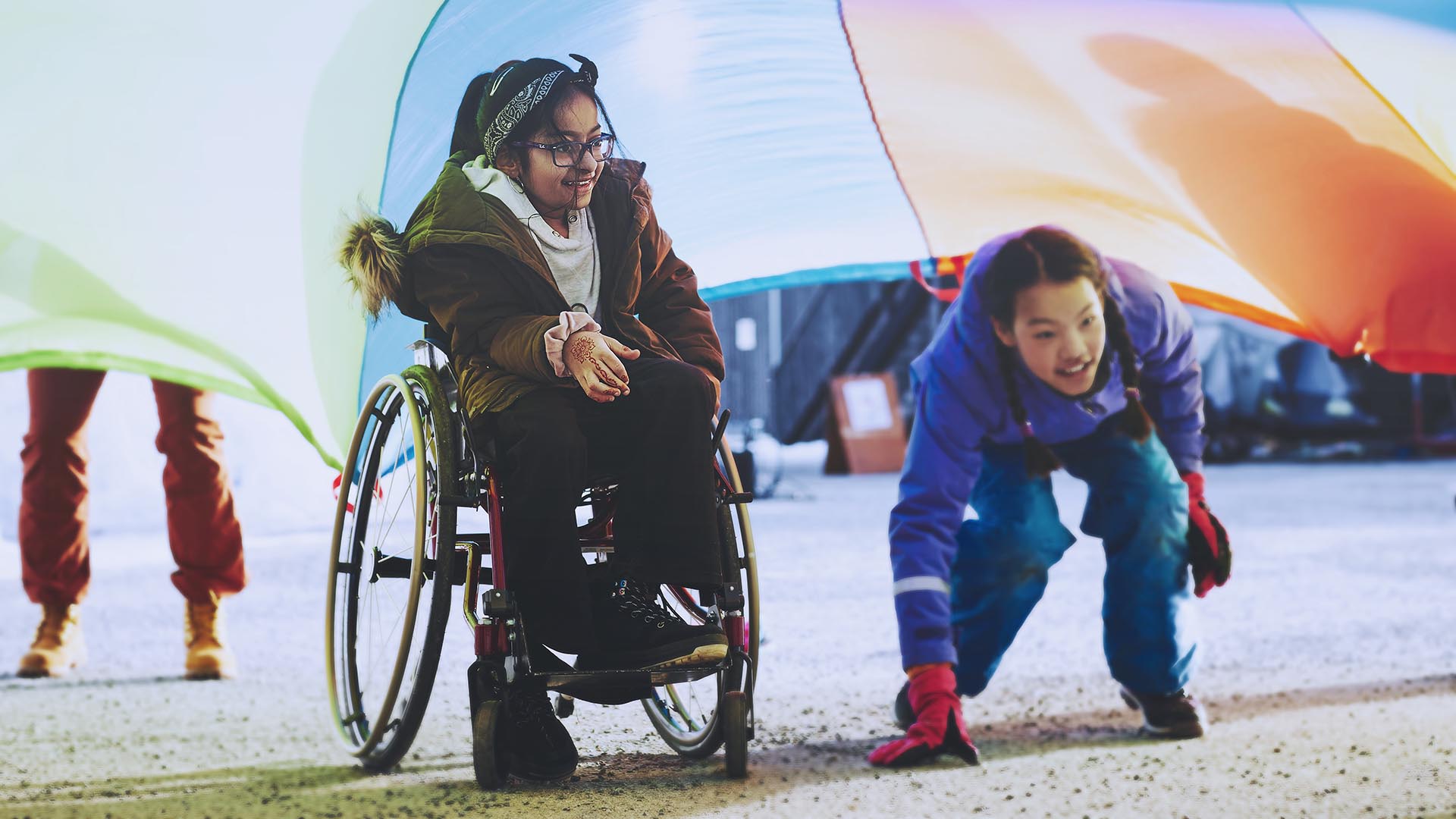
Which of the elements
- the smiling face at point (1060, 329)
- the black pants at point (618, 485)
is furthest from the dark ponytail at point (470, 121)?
the smiling face at point (1060, 329)

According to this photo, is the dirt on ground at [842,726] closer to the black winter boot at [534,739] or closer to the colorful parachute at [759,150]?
the black winter boot at [534,739]

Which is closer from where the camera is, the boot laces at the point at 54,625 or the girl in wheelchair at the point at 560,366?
the girl in wheelchair at the point at 560,366

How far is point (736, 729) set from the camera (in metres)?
1.88

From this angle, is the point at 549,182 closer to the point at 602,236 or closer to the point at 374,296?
the point at 602,236

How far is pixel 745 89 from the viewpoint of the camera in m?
Answer: 2.21

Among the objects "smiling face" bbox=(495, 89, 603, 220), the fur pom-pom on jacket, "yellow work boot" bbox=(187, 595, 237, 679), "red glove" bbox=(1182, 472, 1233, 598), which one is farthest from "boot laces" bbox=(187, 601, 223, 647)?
"red glove" bbox=(1182, 472, 1233, 598)

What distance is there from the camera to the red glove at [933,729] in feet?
6.62

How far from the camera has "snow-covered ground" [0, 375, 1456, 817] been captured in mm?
1848

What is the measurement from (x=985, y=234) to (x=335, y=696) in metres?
1.38

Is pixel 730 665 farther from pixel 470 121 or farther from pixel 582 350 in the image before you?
pixel 470 121

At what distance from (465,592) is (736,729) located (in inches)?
15.9

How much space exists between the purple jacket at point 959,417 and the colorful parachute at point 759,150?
345 millimetres

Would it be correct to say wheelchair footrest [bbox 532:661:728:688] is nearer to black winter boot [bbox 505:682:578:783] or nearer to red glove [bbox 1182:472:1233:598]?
black winter boot [bbox 505:682:578:783]

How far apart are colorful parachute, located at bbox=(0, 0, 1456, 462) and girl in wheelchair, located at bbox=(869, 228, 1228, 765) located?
399 millimetres
